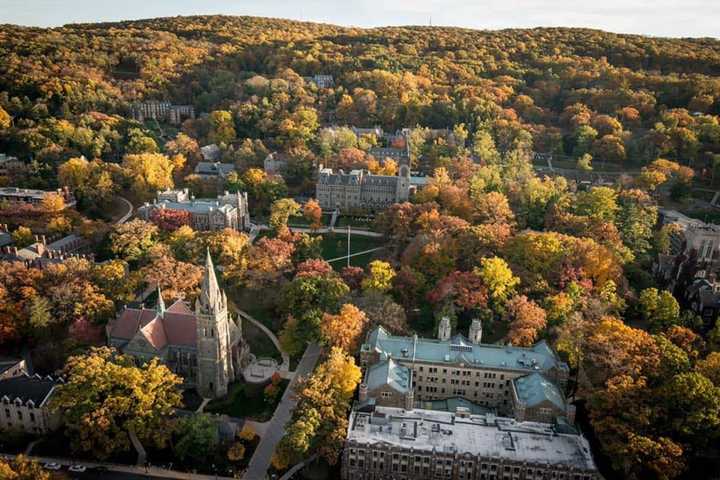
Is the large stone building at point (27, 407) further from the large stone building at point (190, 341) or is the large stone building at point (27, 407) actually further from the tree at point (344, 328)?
the tree at point (344, 328)

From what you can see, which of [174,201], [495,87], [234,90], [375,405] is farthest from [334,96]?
[375,405]

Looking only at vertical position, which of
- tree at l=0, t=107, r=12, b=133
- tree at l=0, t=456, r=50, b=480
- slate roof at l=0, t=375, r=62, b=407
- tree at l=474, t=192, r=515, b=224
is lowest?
slate roof at l=0, t=375, r=62, b=407

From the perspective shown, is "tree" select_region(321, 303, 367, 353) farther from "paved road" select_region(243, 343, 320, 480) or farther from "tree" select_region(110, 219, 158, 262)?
"tree" select_region(110, 219, 158, 262)

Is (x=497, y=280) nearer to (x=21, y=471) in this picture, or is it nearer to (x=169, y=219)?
(x=21, y=471)

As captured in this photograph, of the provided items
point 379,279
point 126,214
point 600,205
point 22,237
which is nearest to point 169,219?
point 126,214

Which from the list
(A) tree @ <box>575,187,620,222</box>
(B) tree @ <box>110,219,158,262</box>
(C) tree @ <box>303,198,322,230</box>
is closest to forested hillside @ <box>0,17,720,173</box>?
(C) tree @ <box>303,198,322,230</box>

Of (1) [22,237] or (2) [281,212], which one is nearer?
(1) [22,237]

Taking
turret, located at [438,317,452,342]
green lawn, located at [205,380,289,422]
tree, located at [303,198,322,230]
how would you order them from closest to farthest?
green lawn, located at [205,380,289,422], turret, located at [438,317,452,342], tree, located at [303,198,322,230]
